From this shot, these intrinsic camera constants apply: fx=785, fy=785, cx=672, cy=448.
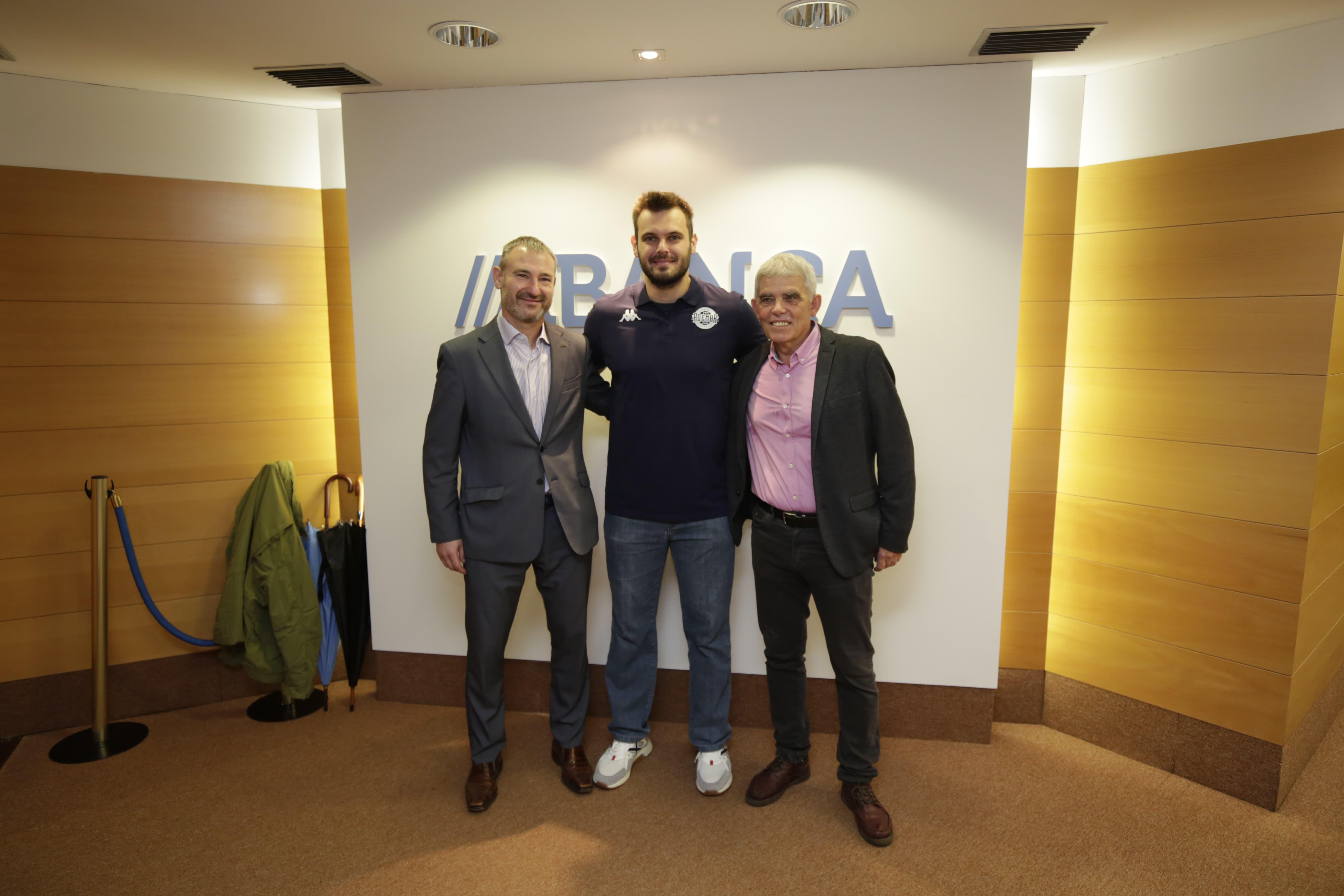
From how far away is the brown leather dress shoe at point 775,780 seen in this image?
2902mm

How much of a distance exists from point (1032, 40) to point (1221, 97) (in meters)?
0.78

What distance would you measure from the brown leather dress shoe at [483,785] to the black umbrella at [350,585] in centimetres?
104

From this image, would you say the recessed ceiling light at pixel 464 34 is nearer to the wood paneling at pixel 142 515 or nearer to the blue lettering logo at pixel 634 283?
the blue lettering logo at pixel 634 283

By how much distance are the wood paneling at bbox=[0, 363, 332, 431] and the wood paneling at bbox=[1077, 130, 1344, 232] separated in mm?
3674

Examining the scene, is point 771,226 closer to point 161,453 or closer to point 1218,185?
point 1218,185

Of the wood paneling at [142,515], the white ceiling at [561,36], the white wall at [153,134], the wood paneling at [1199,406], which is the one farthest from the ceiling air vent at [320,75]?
the wood paneling at [1199,406]

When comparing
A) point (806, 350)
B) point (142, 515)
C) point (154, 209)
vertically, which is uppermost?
point (154, 209)

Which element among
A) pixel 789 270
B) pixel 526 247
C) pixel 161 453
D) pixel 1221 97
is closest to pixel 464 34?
pixel 526 247

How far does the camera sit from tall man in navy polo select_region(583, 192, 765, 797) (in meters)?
2.85

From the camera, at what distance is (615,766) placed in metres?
3.05

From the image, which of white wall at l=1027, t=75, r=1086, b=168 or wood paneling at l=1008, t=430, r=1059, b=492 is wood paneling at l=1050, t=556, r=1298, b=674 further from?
white wall at l=1027, t=75, r=1086, b=168

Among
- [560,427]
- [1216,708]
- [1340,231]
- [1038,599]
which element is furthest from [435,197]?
[1216,708]

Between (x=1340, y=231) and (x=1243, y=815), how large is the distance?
2.11 meters

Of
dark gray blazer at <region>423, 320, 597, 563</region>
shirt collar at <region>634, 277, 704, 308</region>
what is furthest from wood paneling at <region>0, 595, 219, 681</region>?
shirt collar at <region>634, 277, 704, 308</region>
